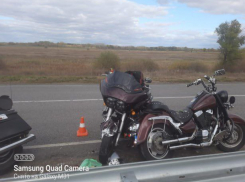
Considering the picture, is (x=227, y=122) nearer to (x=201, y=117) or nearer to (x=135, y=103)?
(x=201, y=117)

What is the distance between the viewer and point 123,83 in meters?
3.66

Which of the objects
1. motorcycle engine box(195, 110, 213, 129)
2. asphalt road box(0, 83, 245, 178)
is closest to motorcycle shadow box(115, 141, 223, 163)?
asphalt road box(0, 83, 245, 178)

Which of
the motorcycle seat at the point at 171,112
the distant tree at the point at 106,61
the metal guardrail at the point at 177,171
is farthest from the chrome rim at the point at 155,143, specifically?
the distant tree at the point at 106,61

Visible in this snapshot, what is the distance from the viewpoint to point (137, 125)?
3.72 meters

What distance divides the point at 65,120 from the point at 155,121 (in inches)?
122

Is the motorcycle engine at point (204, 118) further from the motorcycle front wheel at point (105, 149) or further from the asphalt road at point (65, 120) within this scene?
the motorcycle front wheel at point (105, 149)

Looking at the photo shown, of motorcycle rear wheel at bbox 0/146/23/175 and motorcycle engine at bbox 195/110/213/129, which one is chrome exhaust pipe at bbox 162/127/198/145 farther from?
motorcycle rear wheel at bbox 0/146/23/175

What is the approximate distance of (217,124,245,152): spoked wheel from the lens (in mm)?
4301

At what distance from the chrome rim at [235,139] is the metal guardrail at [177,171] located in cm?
212

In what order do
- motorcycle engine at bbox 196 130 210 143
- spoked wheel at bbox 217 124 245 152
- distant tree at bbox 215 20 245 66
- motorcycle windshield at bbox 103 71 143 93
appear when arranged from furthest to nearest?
1. distant tree at bbox 215 20 245 66
2. spoked wheel at bbox 217 124 245 152
3. motorcycle engine at bbox 196 130 210 143
4. motorcycle windshield at bbox 103 71 143 93

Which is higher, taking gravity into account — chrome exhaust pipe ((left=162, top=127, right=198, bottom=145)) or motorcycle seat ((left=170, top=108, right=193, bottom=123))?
motorcycle seat ((left=170, top=108, right=193, bottom=123))

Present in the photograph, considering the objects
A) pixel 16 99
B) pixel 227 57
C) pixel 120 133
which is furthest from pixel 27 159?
pixel 227 57

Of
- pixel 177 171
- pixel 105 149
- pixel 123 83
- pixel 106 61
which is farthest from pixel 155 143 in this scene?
pixel 106 61

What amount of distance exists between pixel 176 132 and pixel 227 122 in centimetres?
103
